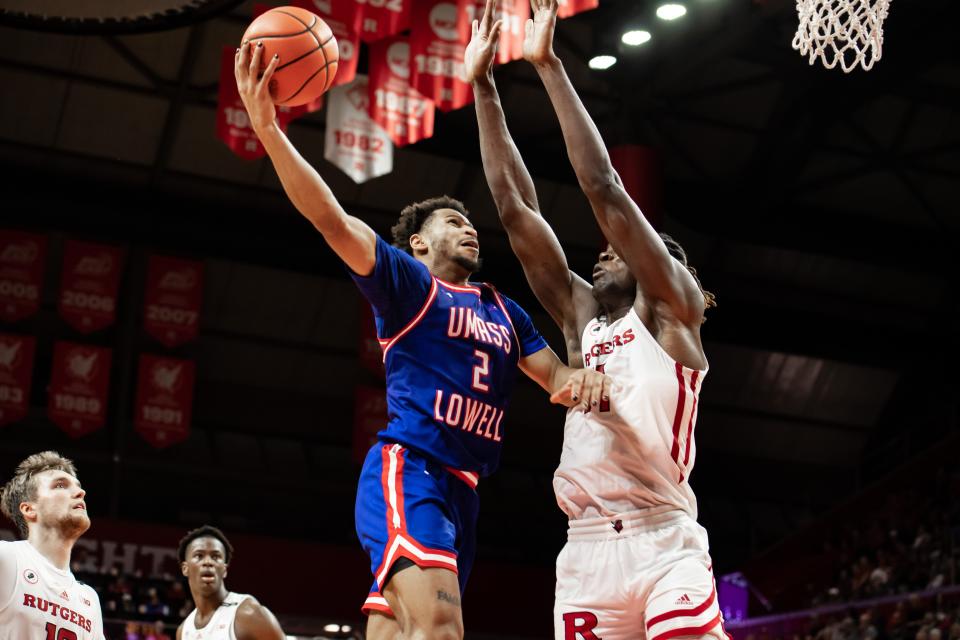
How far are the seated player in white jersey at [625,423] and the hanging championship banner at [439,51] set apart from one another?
8.00m

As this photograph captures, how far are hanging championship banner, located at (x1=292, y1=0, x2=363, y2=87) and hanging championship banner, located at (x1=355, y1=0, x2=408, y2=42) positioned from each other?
0.07 metres

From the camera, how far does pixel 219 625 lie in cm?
759

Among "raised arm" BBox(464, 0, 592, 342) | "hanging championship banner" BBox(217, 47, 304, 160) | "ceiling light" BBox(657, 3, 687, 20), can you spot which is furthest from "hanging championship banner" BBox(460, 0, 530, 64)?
"raised arm" BBox(464, 0, 592, 342)

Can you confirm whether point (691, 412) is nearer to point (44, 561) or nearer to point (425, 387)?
point (425, 387)

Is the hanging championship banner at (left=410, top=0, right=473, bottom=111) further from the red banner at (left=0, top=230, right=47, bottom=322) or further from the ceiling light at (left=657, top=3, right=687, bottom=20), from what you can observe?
the red banner at (left=0, top=230, right=47, bottom=322)

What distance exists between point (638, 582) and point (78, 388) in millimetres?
15084

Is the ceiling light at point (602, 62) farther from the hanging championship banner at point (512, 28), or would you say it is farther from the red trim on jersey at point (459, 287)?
the red trim on jersey at point (459, 287)

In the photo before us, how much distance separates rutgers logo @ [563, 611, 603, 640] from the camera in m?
4.88

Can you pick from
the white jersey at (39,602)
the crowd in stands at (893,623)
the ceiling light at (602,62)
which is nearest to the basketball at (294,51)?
the white jersey at (39,602)

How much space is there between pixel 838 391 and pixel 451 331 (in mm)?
20233

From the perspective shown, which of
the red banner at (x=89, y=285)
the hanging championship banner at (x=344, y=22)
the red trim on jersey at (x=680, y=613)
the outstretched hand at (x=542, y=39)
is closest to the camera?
the red trim on jersey at (x=680, y=613)

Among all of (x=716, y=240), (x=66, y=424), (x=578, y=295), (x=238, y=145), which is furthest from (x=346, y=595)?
(x=578, y=295)

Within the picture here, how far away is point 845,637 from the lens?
14.5 m

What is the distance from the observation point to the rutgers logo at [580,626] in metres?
4.88
